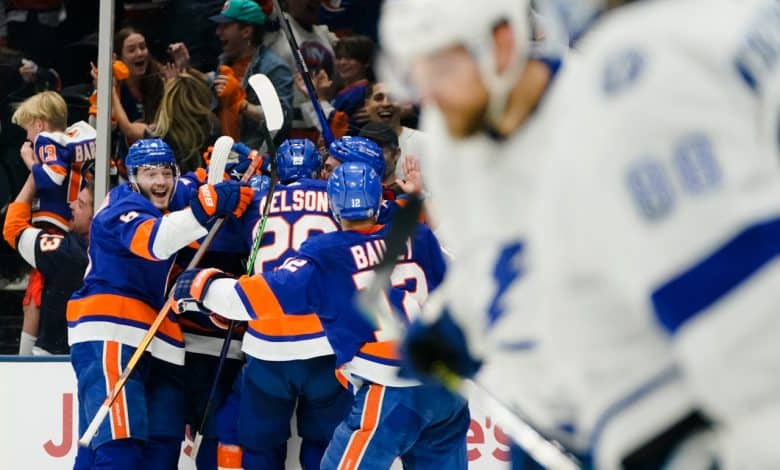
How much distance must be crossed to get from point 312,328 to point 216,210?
460 mm

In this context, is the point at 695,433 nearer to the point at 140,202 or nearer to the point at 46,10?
the point at 140,202

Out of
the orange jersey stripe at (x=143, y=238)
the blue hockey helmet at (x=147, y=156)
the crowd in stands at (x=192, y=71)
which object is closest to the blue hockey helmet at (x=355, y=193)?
the orange jersey stripe at (x=143, y=238)

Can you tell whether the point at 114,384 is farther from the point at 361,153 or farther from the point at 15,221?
the point at 361,153

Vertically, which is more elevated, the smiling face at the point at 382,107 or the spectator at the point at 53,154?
the spectator at the point at 53,154

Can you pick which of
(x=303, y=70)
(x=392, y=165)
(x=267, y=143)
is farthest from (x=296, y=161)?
(x=303, y=70)

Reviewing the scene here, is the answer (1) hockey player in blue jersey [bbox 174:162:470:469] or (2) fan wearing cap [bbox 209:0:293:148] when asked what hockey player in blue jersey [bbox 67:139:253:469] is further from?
(2) fan wearing cap [bbox 209:0:293:148]

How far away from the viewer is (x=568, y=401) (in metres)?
1.75

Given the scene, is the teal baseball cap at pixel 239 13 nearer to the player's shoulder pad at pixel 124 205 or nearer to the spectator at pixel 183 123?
the spectator at pixel 183 123

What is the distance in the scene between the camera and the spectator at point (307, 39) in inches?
219

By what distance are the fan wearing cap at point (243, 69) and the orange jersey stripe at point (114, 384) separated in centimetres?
110

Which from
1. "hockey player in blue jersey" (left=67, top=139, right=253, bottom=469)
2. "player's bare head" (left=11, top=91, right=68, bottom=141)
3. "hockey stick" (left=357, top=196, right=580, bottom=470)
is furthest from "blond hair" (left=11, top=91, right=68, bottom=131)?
"hockey stick" (left=357, top=196, right=580, bottom=470)

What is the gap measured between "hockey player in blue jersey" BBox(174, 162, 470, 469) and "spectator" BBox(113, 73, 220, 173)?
123 cm

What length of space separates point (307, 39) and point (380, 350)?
181 centimetres

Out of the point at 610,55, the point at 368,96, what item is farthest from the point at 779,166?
the point at 368,96
